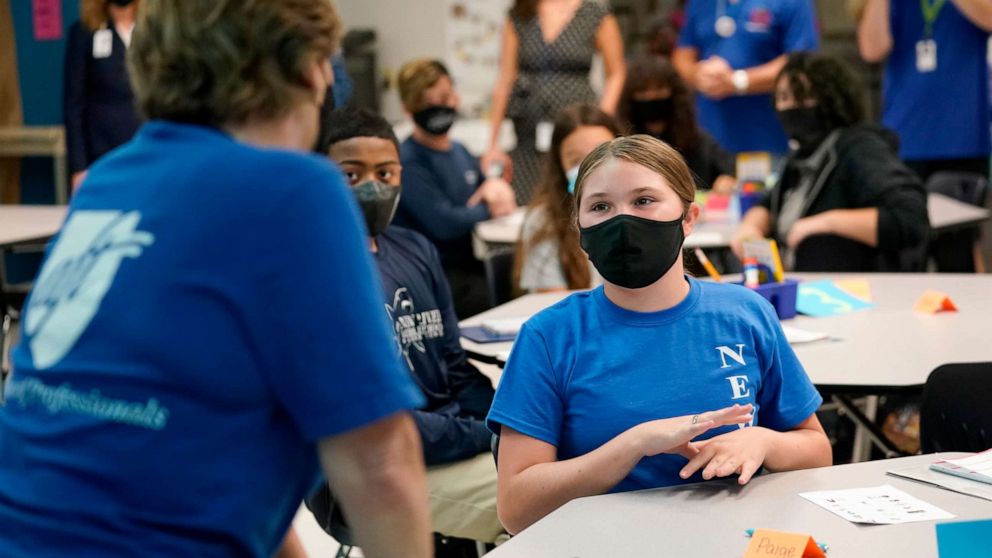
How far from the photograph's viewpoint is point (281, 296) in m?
1.00

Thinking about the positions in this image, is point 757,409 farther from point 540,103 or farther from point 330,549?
point 540,103

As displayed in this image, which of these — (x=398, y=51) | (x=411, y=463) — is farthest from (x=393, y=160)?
(x=398, y=51)

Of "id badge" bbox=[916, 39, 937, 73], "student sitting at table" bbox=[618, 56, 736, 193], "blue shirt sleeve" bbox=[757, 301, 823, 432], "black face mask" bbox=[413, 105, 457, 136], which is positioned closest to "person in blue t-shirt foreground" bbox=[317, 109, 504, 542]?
"blue shirt sleeve" bbox=[757, 301, 823, 432]

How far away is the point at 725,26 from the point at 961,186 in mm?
1301

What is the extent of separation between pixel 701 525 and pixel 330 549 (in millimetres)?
2023

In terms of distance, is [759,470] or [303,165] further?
[759,470]

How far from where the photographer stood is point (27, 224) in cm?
450

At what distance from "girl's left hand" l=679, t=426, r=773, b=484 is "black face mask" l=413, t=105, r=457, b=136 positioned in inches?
119

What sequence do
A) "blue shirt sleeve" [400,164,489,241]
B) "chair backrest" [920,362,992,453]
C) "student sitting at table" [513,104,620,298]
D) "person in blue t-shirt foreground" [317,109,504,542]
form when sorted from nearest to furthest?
"chair backrest" [920,362,992,453] → "person in blue t-shirt foreground" [317,109,504,542] → "student sitting at table" [513,104,620,298] → "blue shirt sleeve" [400,164,489,241]

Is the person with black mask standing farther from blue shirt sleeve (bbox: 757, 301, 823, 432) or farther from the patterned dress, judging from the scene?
blue shirt sleeve (bbox: 757, 301, 823, 432)

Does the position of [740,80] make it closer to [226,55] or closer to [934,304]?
[934,304]

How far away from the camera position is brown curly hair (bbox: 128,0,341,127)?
1045mm

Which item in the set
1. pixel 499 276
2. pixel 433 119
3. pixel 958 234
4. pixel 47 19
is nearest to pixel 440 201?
pixel 433 119

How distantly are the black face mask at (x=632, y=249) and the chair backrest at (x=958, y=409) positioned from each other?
55cm
